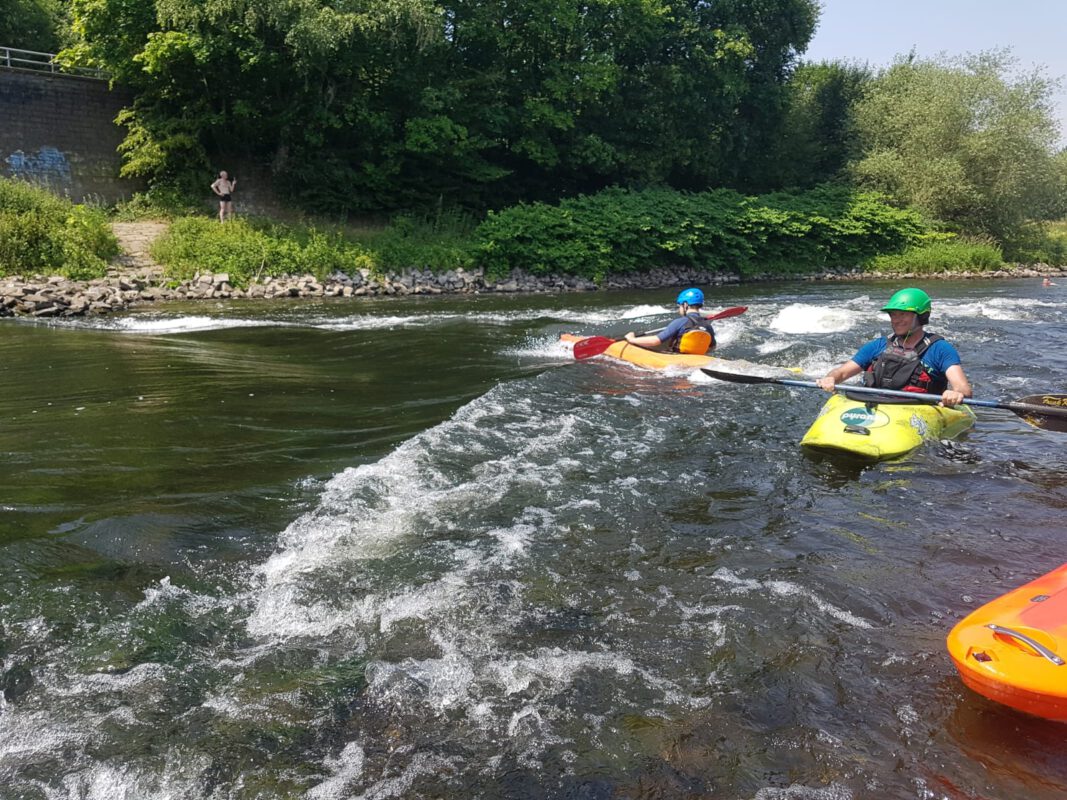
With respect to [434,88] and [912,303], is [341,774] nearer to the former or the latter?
[912,303]

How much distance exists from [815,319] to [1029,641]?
1142 cm

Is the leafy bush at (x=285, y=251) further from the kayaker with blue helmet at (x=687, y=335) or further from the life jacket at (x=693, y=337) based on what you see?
the life jacket at (x=693, y=337)

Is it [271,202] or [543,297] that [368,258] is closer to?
[543,297]

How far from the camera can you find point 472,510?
15.8 ft

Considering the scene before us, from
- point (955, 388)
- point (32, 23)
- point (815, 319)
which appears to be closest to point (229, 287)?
point (815, 319)

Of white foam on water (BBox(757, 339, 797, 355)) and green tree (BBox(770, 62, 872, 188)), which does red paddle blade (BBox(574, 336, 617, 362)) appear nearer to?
white foam on water (BBox(757, 339, 797, 355))

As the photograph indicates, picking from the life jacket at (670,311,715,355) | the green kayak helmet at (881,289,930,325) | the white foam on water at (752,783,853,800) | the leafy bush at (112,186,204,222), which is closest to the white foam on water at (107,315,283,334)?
the life jacket at (670,311,715,355)

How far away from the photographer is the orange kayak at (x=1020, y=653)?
271 cm

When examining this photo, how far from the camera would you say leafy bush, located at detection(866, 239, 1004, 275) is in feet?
80.1

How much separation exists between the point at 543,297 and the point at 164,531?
13.2m

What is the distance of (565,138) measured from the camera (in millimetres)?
24016

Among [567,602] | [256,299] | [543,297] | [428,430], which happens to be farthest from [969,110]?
[567,602]

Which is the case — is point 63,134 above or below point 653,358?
above

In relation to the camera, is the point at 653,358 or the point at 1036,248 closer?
the point at 653,358
